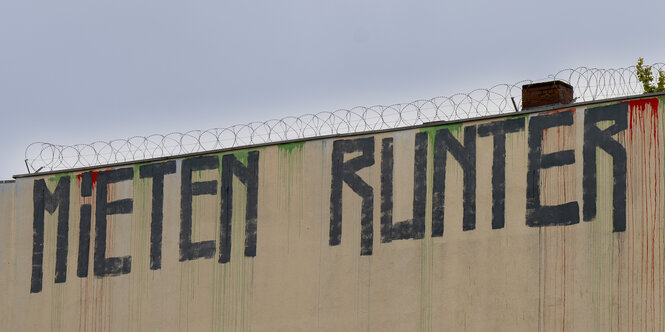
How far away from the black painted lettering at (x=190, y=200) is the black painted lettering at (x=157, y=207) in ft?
1.36

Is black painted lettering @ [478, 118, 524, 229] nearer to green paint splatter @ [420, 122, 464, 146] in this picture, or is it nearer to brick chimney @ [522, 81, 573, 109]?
green paint splatter @ [420, 122, 464, 146]

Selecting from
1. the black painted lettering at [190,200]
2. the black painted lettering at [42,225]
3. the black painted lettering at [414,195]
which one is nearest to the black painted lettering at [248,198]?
the black painted lettering at [190,200]

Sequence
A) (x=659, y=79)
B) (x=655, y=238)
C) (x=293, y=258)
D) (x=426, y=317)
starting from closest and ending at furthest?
(x=655, y=238) → (x=426, y=317) → (x=293, y=258) → (x=659, y=79)

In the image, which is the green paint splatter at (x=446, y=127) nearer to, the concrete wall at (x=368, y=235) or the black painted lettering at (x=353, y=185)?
the concrete wall at (x=368, y=235)

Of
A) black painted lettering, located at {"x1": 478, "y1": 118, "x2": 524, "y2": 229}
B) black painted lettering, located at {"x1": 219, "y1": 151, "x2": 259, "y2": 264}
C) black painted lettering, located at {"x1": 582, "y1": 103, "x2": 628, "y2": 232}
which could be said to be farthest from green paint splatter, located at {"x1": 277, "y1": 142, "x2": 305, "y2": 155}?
black painted lettering, located at {"x1": 582, "y1": 103, "x2": 628, "y2": 232}

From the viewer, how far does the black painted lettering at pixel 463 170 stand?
69.1 ft

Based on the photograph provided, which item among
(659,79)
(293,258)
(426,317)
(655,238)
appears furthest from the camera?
(659,79)

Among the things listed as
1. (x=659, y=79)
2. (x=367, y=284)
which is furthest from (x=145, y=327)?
(x=659, y=79)

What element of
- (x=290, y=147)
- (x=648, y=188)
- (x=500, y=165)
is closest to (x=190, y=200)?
(x=290, y=147)

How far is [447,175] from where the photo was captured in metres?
21.4

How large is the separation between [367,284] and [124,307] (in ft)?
16.6

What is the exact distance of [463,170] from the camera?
21.2 meters

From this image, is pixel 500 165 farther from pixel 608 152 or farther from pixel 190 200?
pixel 190 200

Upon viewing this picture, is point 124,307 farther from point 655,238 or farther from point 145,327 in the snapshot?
point 655,238
